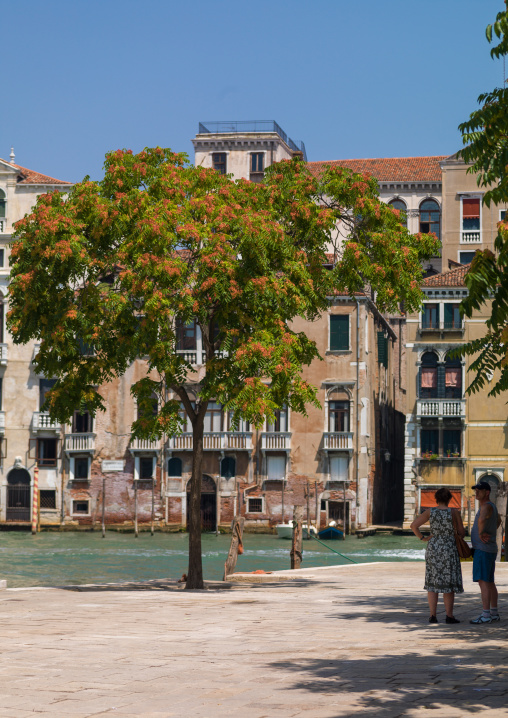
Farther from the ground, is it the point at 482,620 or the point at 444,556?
the point at 444,556

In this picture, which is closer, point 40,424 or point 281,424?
point 281,424

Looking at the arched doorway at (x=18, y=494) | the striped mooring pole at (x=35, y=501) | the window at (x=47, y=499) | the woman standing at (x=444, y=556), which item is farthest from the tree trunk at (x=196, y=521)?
the arched doorway at (x=18, y=494)

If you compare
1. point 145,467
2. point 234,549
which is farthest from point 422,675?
point 145,467

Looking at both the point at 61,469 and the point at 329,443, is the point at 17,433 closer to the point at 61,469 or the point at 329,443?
the point at 61,469

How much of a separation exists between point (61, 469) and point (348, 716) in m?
48.7

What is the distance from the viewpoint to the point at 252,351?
56.4 ft

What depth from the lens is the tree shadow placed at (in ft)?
21.9

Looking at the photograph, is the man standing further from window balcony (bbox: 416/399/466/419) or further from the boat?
the boat

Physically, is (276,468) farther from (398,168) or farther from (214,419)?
(398,168)

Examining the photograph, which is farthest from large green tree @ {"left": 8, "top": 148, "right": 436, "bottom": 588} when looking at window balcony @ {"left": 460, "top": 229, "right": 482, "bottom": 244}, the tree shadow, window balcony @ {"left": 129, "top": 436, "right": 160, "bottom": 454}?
window balcony @ {"left": 460, "top": 229, "right": 482, "bottom": 244}

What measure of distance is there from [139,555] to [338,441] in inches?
493

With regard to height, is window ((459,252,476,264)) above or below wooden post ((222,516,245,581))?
above

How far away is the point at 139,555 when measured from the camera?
42.5 m

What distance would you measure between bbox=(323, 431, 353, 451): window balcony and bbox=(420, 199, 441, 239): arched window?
56.4ft
